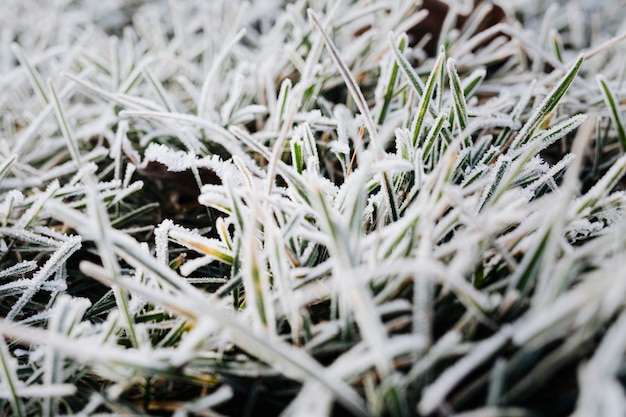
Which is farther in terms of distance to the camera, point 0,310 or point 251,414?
point 0,310

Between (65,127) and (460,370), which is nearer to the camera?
(460,370)

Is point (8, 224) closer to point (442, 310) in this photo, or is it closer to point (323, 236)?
point (323, 236)

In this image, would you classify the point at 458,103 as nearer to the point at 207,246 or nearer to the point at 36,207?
the point at 207,246

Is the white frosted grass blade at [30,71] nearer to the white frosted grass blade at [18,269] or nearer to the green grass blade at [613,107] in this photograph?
the white frosted grass blade at [18,269]

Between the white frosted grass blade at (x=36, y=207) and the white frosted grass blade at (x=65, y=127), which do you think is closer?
the white frosted grass blade at (x=36, y=207)

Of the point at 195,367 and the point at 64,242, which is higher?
the point at 64,242

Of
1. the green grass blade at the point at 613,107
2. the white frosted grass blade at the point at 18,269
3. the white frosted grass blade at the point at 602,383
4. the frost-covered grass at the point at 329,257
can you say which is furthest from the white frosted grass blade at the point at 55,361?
the green grass blade at the point at 613,107

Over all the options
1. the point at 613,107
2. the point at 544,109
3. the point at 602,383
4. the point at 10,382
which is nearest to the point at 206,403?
the point at 10,382

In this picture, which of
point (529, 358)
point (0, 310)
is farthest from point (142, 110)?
point (529, 358)
